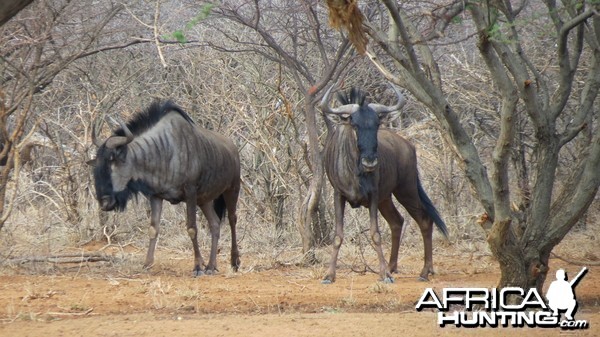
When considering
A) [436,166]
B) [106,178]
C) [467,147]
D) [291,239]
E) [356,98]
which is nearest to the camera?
[467,147]

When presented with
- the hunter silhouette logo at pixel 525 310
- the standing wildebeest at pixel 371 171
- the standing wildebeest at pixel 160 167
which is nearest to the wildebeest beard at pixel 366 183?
the standing wildebeest at pixel 371 171

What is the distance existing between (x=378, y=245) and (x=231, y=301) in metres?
2.24

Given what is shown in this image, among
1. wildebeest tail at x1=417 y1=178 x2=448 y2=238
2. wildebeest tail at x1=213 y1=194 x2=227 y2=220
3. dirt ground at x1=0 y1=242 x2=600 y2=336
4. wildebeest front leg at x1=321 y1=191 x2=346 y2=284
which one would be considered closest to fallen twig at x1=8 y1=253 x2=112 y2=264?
dirt ground at x1=0 y1=242 x2=600 y2=336

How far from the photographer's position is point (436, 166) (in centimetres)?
1505

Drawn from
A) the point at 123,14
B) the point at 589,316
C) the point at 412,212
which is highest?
the point at 123,14

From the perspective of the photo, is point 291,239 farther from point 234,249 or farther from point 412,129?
point 412,129

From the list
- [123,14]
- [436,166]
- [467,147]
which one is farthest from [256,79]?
[467,147]

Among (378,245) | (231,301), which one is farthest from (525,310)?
(378,245)

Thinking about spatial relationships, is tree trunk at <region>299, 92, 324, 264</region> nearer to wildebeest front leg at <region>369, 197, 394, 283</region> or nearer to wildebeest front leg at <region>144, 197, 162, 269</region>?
wildebeest front leg at <region>369, 197, 394, 283</region>

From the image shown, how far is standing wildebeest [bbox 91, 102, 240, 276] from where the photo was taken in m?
11.6

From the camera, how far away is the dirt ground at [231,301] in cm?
702

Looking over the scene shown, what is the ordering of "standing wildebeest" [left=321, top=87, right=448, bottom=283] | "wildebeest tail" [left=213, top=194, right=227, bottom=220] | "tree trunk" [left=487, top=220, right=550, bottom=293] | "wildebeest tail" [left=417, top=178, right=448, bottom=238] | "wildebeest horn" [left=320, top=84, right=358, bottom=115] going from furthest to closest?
"wildebeest tail" [left=213, top=194, right=227, bottom=220] → "wildebeest tail" [left=417, top=178, right=448, bottom=238] → "wildebeest horn" [left=320, top=84, right=358, bottom=115] → "standing wildebeest" [left=321, top=87, right=448, bottom=283] → "tree trunk" [left=487, top=220, right=550, bottom=293]

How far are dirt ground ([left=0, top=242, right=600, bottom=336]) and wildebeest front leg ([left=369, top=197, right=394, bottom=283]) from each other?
0.17 m

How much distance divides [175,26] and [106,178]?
557 centimetres
